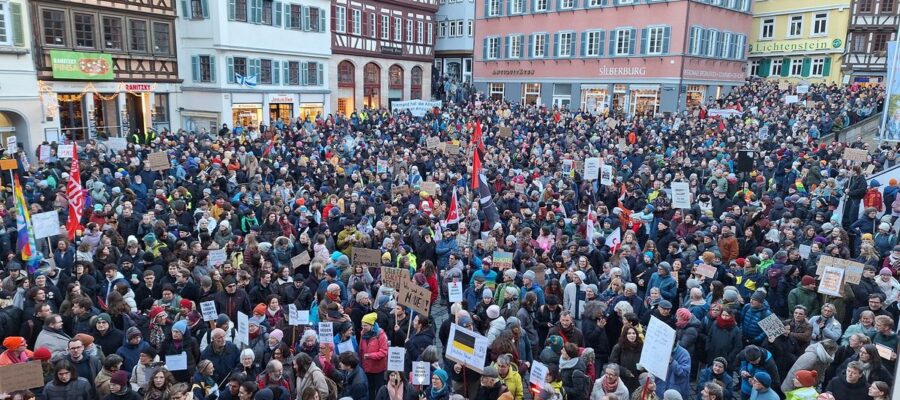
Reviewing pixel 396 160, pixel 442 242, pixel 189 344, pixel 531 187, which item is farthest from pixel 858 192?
pixel 189 344

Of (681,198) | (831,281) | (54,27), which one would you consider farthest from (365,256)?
(54,27)

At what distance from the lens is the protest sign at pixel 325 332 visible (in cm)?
749

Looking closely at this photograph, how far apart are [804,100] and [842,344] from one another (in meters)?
28.7

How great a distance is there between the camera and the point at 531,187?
17.6 m

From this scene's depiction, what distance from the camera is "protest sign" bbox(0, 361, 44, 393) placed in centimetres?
614

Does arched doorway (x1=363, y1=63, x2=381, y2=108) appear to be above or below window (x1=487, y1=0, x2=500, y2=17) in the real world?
below

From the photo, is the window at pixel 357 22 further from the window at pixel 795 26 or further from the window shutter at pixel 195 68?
the window at pixel 795 26

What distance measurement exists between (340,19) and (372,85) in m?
5.22

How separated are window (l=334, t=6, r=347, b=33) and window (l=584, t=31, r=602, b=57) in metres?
15.2

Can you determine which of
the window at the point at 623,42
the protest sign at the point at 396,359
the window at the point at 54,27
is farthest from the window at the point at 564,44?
the protest sign at the point at 396,359

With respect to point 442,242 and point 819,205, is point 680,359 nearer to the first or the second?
point 442,242

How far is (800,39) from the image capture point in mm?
43594

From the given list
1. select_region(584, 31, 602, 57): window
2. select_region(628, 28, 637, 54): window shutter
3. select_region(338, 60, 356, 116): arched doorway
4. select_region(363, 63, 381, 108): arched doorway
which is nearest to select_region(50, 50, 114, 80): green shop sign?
select_region(338, 60, 356, 116): arched doorway

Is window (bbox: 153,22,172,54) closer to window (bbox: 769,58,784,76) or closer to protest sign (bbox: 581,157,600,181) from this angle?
protest sign (bbox: 581,157,600,181)
